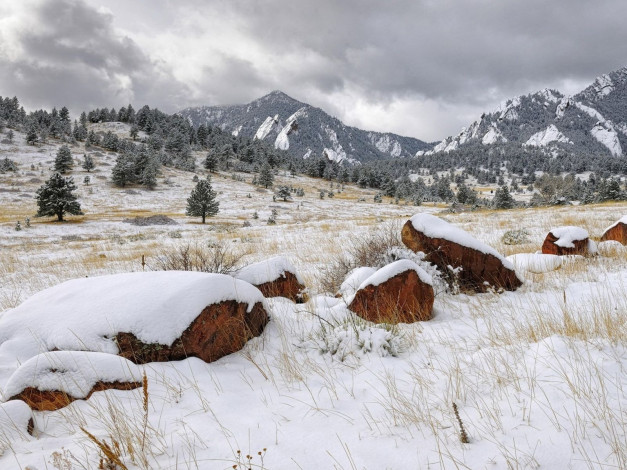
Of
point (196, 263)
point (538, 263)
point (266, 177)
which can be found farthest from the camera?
point (266, 177)

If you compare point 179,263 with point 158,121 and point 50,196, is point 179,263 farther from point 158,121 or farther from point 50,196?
point 158,121

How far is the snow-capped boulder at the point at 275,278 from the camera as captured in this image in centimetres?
512

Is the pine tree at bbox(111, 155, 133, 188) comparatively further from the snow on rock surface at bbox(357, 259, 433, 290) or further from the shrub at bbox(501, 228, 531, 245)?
the snow on rock surface at bbox(357, 259, 433, 290)

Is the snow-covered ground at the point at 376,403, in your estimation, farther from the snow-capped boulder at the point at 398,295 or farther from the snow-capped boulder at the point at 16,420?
the snow-capped boulder at the point at 398,295

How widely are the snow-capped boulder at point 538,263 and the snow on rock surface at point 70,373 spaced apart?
6480 mm

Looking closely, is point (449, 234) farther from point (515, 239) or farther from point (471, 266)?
point (515, 239)

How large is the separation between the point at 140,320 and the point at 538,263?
6.81 meters

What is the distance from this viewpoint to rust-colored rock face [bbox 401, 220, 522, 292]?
16.6ft

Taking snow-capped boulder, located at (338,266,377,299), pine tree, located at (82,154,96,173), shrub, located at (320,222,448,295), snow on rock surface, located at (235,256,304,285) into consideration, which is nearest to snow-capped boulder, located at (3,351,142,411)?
snow on rock surface, located at (235,256,304,285)

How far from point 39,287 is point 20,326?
545 cm

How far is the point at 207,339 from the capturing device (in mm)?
3148

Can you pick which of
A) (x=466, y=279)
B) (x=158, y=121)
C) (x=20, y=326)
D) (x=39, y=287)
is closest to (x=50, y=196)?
(x=39, y=287)

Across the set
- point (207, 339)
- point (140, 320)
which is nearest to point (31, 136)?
point (140, 320)

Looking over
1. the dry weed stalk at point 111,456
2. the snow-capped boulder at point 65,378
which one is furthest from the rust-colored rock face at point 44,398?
the dry weed stalk at point 111,456
